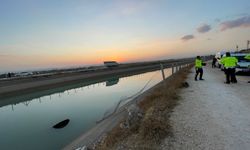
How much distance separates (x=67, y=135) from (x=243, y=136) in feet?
27.4

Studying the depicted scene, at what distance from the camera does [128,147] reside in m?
6.71

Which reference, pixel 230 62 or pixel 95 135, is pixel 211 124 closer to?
pixel 95 135

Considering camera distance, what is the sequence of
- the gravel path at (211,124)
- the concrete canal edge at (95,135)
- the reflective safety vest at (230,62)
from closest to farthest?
the gravel path at (211,124)
the concrete canal edge at (95,135)
the reflective safety vest at (230,62)

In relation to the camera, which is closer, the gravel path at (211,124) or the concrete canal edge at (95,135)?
the gravel path at (211,124)

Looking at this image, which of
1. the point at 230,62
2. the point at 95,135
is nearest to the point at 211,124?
the point at 95,135

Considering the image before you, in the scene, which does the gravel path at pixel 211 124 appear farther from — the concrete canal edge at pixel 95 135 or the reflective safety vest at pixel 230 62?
the reflective safety vest at pixel 230 62

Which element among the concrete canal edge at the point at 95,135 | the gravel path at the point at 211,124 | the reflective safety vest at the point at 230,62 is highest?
the reflective safety vest at the point at 230,62

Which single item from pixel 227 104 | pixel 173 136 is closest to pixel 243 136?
pixel 173 136

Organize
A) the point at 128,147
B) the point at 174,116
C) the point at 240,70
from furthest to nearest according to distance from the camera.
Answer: the point at 240,70
the point at 174,116
the point at 128,147

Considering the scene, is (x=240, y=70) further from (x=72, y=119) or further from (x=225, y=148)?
(x=225, y=148)

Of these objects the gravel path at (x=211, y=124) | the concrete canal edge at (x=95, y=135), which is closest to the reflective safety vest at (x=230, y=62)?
the gravel path at (x=211, y=124)

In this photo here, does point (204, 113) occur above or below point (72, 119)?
above

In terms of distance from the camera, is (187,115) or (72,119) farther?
(72,119)

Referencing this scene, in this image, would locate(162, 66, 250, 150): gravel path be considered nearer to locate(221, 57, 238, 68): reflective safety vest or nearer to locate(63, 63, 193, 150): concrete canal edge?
locate(63, 63, 193, 150): concrete canal edge
